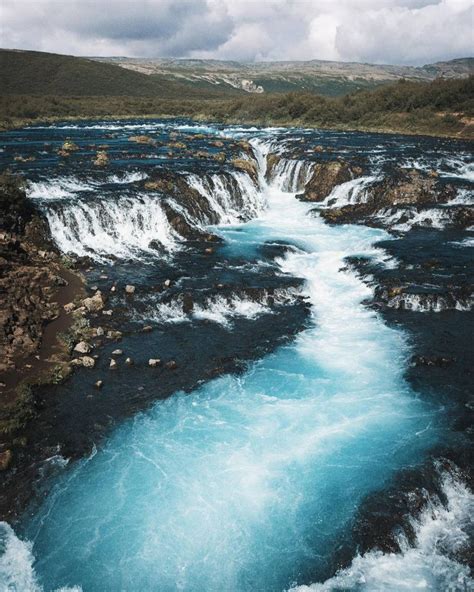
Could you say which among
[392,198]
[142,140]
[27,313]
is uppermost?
[142,140]

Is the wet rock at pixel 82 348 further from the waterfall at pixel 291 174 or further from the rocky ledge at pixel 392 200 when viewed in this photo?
the waterfall at pixel 291 174

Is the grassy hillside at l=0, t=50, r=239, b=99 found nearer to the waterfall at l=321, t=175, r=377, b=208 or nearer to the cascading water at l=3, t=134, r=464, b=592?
the waterfall at l=321, t=175, r=377, b=208

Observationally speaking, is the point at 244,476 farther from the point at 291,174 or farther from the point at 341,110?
the point at 341,110

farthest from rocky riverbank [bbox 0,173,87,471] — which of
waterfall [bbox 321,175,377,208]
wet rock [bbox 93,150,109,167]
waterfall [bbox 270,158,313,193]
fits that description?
waterfall [bbox 270,158,313,193]

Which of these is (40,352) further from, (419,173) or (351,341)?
(419,173)

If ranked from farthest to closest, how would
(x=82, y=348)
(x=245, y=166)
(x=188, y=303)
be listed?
1. (x=245, y=166)
2. (x=188, y=303)
3. (x=82, y=348)

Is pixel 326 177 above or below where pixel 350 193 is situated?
above

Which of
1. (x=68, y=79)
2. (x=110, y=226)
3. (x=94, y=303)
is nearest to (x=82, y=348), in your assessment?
(x=94, y=303)

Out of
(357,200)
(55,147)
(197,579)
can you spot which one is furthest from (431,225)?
(55,147)
